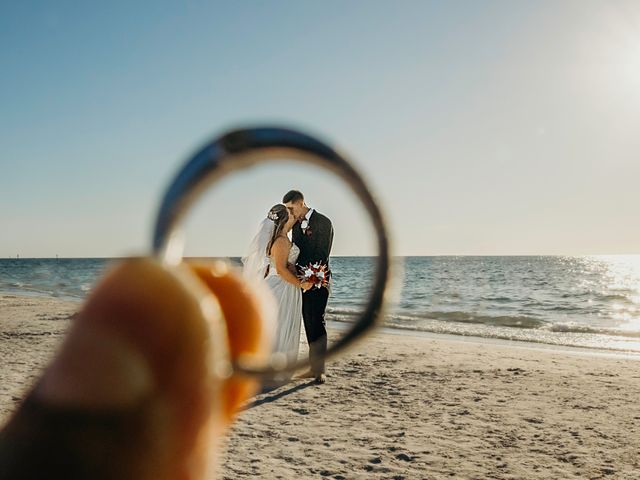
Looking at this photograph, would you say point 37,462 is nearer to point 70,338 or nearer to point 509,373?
point 70,338

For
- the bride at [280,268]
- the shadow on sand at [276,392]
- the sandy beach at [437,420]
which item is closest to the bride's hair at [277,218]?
the bride at [280,268]

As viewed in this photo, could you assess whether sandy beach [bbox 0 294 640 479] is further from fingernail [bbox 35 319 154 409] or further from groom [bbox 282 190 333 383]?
fingernail [bbox 35 319 154 409]

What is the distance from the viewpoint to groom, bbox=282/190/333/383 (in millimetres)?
7023

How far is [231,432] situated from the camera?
6746 mm

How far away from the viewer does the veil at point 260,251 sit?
7996 mm

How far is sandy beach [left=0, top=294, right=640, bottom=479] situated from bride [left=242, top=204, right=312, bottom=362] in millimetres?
928

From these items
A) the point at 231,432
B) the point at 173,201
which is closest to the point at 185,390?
the point at 173,201

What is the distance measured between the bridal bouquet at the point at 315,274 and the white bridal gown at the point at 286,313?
3.47ft

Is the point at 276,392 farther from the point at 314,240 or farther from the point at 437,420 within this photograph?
the point at 314,240

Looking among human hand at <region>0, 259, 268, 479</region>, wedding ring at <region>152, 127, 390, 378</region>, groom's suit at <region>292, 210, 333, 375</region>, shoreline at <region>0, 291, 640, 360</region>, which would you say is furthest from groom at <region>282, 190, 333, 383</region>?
shoreline at <region>0, 291, 640, 360</region>

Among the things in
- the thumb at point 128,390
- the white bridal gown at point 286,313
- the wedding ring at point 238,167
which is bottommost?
the white bridal gown at point 286,313

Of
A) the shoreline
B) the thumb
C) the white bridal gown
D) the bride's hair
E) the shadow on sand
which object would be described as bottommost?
the shadow on sand

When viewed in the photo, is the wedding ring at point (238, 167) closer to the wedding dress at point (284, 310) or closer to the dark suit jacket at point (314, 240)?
the dark suit jacket at point (314, 240)

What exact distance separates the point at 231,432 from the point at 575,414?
5.12m
